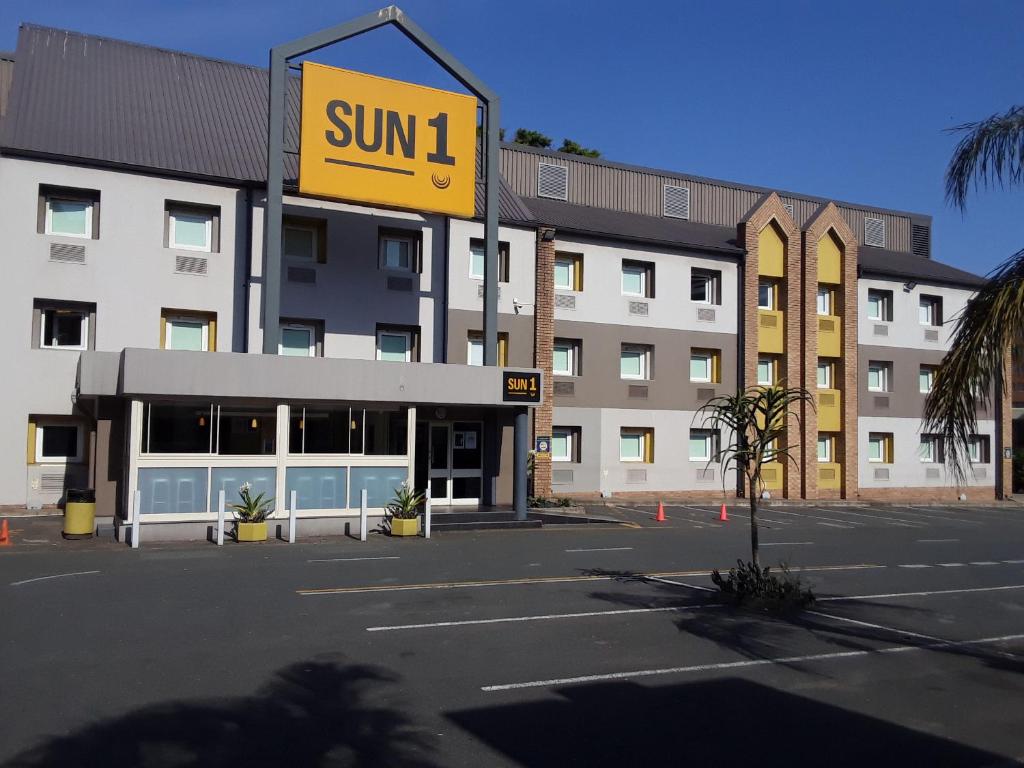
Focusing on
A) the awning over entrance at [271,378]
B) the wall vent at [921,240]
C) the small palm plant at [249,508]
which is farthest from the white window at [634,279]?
the wall vent at [921,240]

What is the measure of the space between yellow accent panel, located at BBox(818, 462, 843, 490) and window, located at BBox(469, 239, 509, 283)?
14563 millimetres

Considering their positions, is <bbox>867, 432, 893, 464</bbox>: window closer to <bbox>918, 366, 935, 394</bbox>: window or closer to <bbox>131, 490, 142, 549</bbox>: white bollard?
<bbox>918, 366, 935, 394</bbox>: window

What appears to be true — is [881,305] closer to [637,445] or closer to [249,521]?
[637,445]

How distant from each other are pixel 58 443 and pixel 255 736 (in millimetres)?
18665

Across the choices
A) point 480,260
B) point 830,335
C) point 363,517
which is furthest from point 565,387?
point 830,335

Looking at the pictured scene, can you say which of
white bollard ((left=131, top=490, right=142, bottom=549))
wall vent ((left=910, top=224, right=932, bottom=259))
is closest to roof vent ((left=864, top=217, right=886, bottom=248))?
wall vent ((left=910, top=224, right=932, bottom=259))

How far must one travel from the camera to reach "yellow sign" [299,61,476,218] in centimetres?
2177

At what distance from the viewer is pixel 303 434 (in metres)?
20.4

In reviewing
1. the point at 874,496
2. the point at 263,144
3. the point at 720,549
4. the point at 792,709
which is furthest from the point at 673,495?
the point at 792,709

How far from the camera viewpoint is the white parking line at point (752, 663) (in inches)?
320

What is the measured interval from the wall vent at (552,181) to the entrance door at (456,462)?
11.6 meters

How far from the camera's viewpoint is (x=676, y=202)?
36.4 m

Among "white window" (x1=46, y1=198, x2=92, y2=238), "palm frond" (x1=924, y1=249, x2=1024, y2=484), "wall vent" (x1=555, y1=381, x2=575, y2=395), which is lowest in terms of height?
"palm frond" (x1=924, y1=249, x2=1024, y2=484)

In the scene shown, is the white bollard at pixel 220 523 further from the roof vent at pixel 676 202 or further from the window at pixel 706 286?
the roof vent at pixel 676 202
